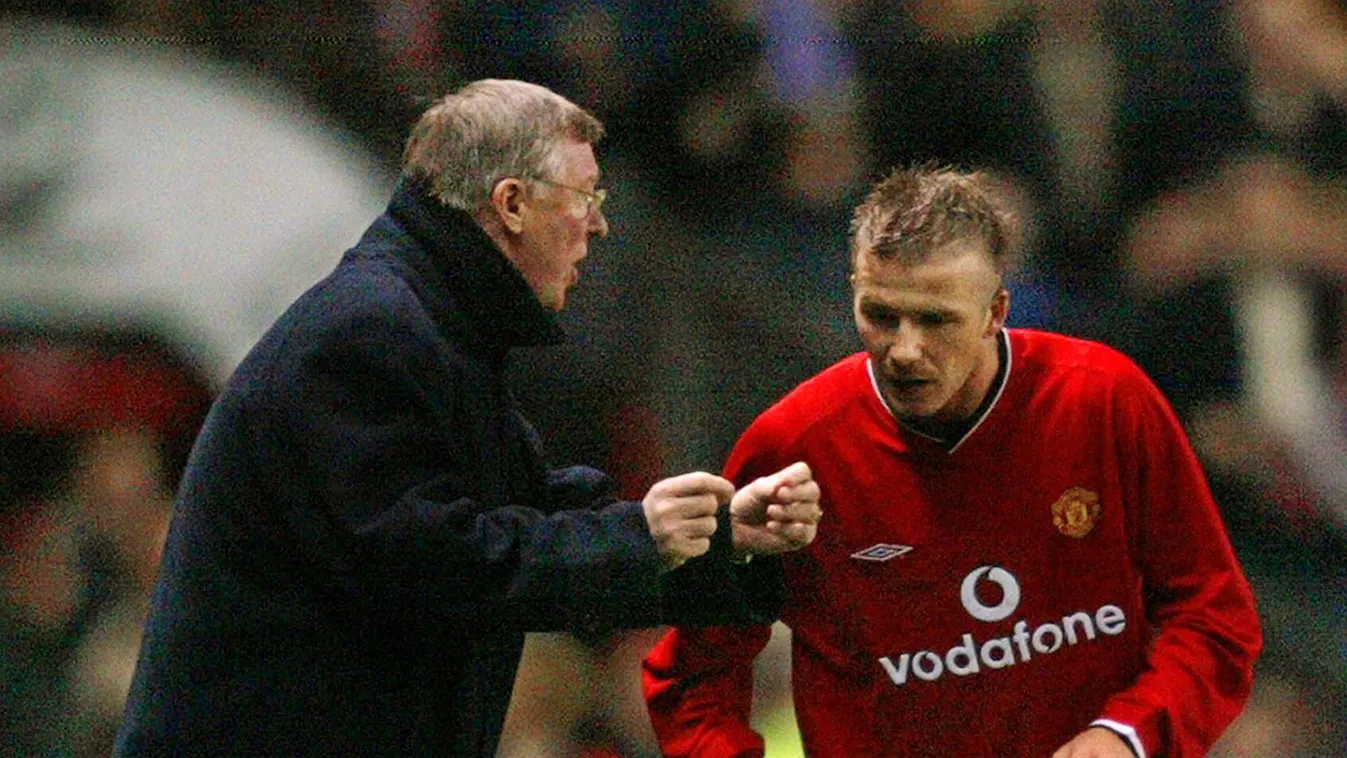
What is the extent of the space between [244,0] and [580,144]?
97.0 inches

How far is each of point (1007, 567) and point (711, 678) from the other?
46 cm

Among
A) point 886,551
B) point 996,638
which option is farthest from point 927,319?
point 996,638

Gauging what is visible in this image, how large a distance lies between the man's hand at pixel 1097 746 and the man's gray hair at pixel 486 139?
1011mm

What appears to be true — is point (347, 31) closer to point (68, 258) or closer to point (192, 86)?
point (192, 86)

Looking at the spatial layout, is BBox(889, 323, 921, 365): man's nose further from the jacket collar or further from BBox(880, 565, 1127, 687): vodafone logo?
the jacket collar

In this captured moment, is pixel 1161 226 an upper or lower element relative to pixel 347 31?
lower

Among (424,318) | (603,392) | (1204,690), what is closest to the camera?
(424,318)

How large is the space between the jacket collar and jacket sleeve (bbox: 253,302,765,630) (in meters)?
0.10

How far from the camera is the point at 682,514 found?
91.0 inches

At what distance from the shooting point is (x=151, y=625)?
2.36m

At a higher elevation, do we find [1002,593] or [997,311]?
[997,311]

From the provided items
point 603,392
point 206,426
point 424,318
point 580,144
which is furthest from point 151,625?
point 603,392

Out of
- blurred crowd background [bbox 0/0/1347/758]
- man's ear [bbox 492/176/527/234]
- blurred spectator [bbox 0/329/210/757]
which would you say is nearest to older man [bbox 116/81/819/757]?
man's ear [bbox 492/176/527/234]

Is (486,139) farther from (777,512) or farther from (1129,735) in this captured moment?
(1129,735)
